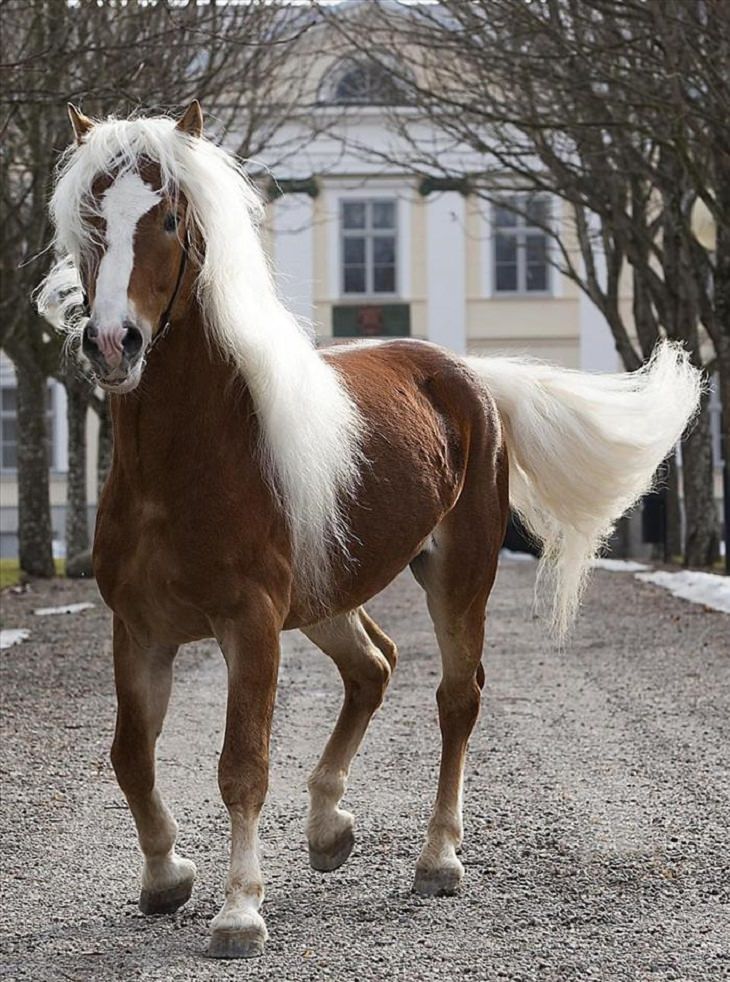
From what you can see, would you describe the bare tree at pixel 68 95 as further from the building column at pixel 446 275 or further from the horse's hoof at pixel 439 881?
the building column at pixel 446 275

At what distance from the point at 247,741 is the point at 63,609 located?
12.7m

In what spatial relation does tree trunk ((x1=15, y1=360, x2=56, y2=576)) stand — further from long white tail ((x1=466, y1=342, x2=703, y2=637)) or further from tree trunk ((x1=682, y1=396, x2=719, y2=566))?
long white tail ((x1=466, y1=342, x2=703, y2=637))

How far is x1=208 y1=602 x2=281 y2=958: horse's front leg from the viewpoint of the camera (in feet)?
14.9

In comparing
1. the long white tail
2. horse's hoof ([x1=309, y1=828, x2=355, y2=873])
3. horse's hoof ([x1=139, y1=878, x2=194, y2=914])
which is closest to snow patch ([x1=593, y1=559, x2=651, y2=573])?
the long white tail

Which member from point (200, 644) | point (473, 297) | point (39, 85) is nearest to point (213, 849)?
point (200, 644)

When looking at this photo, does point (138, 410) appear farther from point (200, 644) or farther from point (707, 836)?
point (200, 644)

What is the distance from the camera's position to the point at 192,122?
4820 mm

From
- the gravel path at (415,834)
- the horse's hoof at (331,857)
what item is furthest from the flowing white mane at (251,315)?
the gravel path at (415,834)

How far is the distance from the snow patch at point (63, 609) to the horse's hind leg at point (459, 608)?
11.1 meters

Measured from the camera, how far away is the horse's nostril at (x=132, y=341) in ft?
14.3

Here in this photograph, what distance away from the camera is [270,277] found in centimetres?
502

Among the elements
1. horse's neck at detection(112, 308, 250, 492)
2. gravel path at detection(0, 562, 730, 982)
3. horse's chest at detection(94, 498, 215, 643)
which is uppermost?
horse's neck at detection(112, 308, 250, 492)

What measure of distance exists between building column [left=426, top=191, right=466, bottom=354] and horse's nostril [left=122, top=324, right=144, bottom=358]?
3757 centimetres

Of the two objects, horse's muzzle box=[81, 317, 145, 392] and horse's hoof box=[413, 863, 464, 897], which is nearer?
horse's muzzle box=[81, 317, 145, 392]
